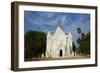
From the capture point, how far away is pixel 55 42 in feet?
6.86

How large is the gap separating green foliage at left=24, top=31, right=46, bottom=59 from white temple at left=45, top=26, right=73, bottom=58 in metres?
0.05

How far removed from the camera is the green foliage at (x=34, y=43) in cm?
199

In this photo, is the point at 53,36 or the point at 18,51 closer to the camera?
the point at 18,51

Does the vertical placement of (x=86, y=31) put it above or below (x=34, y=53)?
above

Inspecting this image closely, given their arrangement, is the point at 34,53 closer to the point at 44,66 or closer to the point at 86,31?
the point at 44,66

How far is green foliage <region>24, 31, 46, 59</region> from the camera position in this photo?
6.52 feet

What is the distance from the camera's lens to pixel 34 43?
2018mm

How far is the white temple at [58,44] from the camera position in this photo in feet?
6.80

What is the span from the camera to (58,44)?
2.10 meters

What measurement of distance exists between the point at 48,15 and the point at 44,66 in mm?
463

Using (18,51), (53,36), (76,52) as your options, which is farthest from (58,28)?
(18,51)

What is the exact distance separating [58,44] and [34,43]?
0.23m

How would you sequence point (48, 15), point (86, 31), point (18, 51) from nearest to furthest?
point (18, 51), point (48, 15), point (86, 31)

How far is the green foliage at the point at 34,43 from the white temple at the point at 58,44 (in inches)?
1.9
